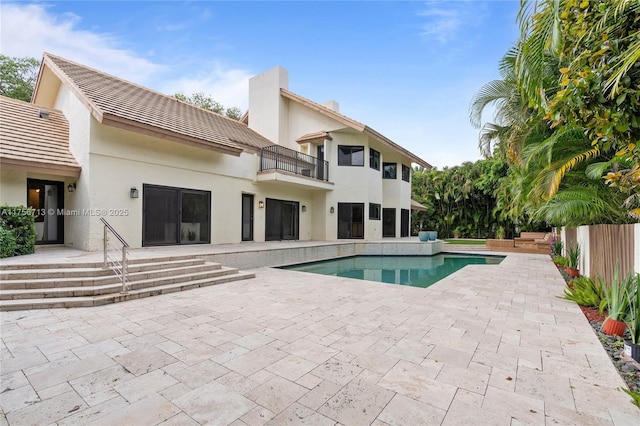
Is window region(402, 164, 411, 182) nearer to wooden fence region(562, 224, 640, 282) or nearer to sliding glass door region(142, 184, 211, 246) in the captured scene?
wooden fence region(562, 224, 640, 282)

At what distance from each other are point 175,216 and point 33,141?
4.59 meters

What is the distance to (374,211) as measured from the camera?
61.7ft

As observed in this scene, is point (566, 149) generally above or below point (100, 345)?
above

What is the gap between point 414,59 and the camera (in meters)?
14.2

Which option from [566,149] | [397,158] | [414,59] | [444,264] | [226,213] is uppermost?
[414,59]

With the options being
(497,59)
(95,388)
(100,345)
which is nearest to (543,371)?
(95,388)

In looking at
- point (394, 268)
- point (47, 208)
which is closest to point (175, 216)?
point (47, 208)

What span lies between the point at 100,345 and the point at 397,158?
19.8 m

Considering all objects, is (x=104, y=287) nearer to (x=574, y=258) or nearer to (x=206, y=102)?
(x=574, y=258)

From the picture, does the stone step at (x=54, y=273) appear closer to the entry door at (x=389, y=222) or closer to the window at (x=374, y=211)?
the window at (x=374, y=211)

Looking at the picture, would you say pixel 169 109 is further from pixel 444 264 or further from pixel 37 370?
pixel 444 264

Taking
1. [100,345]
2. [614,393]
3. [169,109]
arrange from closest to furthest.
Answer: [614,393] → [100,345] → [169,109]

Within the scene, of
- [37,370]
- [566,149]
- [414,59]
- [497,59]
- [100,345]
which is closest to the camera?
[37,370]

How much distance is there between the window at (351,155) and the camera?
58.1 ft
